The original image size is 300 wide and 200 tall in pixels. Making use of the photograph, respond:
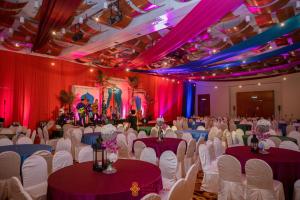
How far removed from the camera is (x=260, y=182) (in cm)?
328

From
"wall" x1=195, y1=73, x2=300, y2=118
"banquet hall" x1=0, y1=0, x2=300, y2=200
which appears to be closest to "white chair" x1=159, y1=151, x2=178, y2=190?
"banquet hall" x1=0, y1=0, x2=300, y2=200

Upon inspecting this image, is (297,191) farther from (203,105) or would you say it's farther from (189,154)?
(203,105)

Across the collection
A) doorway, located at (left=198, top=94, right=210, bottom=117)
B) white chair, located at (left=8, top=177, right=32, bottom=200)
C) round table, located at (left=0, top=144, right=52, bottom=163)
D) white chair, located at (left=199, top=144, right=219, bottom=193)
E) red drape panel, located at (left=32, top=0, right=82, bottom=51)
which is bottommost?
white chair, located at (left=199, top=144, right=219, bottom=193)

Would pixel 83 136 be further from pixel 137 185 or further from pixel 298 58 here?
pixel 298 58

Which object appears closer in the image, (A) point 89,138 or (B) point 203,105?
(A) point 89,138

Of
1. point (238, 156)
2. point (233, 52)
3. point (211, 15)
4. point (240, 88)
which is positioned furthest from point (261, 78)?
point (238, 156)

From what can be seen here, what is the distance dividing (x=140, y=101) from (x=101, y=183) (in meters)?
13.9

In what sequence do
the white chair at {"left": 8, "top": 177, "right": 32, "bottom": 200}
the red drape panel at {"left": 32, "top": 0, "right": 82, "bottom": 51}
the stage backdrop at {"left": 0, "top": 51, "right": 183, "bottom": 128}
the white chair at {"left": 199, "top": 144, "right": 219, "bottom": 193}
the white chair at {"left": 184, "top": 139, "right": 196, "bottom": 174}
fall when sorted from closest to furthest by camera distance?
1. the white chair at {"left": 8, "top": 177, "right": 32, "bottom": 200}
2. the white chair at {"left": 199, "top": 144, "right": 219, "bottom": 193}
3. the red drape panel at {"left": 32, "top": 0, "right": 82, "bottom": 51}
4. the white chair at {"left": 184, "top": 139, "right": 196, "bottom": 174}
5. the stage backdrop at {"left": 0, "top": 51, "right": 183, "bottom": 128}

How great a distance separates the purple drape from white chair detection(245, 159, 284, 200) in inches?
117

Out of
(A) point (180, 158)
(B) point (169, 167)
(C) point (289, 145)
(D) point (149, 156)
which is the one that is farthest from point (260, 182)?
(C) point (289, 145)

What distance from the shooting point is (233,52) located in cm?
812

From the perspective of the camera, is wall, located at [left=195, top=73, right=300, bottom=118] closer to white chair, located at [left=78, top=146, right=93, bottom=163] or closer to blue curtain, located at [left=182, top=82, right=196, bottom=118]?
blue curtain, located at [left=182, top=82, right=196, bottom=118]

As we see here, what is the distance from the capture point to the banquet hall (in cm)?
316

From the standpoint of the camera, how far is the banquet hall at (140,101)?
3.16 meters
